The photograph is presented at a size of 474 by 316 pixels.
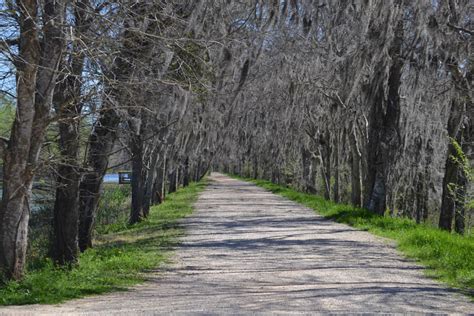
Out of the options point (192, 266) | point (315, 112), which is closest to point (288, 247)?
point (192, 266)

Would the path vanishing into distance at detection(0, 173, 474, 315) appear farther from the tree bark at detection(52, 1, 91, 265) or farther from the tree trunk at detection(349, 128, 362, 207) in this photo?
the tree trunk at detection(349, 128, 362, 207)

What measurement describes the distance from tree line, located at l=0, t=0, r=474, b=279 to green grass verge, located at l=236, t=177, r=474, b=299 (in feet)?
4.63

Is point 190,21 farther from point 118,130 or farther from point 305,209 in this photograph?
point 305,209

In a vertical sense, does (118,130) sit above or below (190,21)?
below

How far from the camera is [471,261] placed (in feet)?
34.3

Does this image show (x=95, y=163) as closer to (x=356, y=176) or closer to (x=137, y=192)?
(x=137, y=192)

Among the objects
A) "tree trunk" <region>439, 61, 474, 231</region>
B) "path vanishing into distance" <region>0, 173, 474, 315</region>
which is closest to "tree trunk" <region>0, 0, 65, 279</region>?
"path vanishing into distance" <region>0, 173, 474, 315</region>

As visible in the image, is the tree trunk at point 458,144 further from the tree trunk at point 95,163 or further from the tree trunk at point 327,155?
the tree trunk at point 327,155

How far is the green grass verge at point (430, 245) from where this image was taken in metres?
9.73

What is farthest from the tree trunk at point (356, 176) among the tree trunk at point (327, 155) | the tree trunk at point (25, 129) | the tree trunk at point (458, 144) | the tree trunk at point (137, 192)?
the tree trunk at point (25, 129)

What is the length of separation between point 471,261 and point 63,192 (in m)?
6.43

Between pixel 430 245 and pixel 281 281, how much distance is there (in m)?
4.42

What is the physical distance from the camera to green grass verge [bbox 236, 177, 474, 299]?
31.9 ft

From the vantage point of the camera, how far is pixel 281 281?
927 cm
